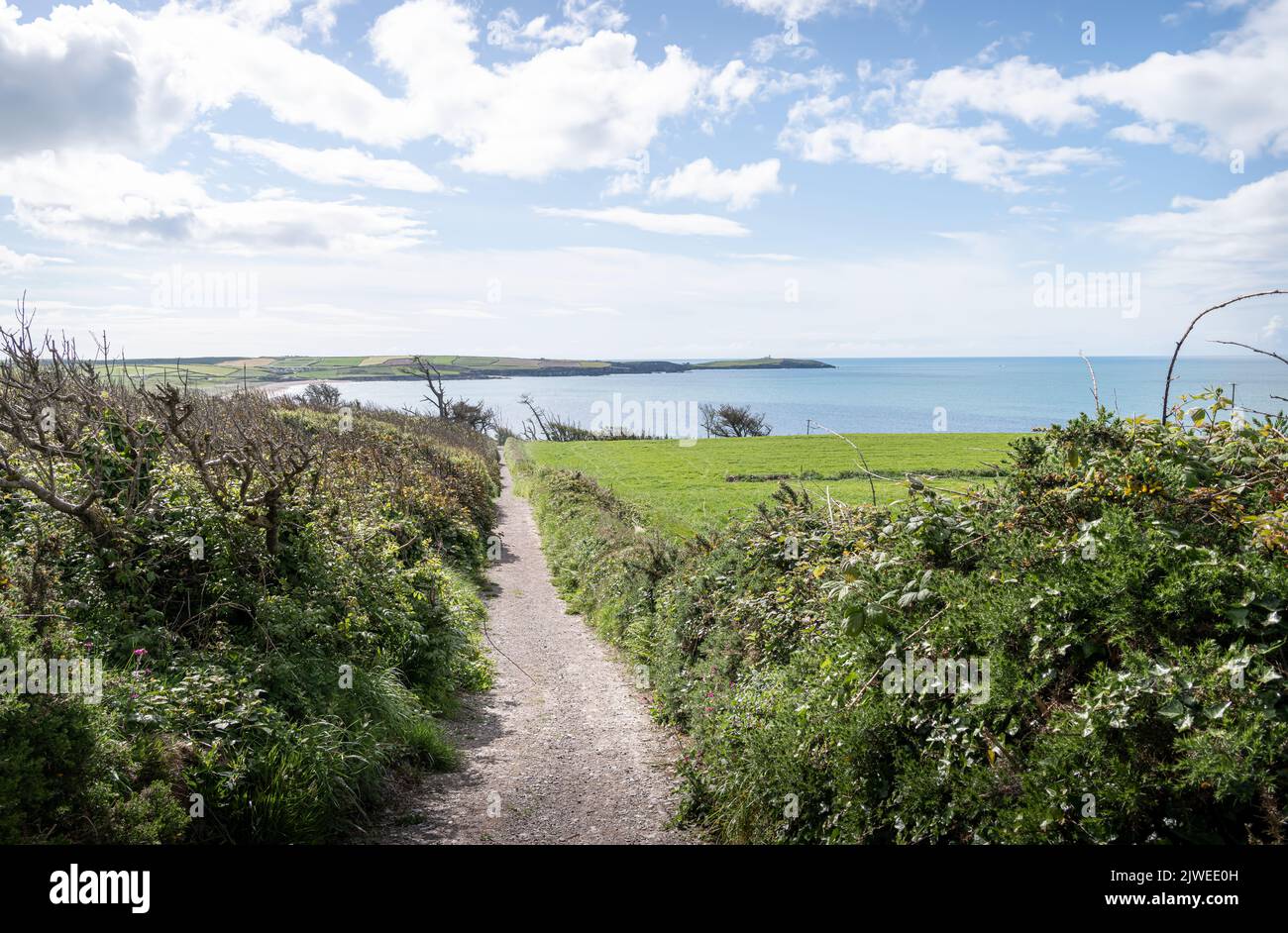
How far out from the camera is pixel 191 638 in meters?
6.28

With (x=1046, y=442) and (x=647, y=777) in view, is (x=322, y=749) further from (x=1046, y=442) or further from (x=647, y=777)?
(x=1046, y=442)

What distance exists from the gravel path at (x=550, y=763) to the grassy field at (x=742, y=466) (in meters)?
3.54

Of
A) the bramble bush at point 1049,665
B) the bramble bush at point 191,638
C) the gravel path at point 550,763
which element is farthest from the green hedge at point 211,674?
the bramble bush at point 1049,665

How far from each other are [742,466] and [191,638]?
98.4 feet

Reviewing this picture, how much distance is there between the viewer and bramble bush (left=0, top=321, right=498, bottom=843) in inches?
169

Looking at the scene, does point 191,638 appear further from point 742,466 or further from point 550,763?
point 742,466

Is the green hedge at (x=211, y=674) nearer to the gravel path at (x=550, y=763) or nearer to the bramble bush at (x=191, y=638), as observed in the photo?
the bramble bush at (x=191, y=638)

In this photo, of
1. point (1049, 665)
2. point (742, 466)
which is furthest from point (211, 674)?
point (742, 466)

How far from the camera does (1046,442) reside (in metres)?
5.52

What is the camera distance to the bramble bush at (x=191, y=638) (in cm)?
428

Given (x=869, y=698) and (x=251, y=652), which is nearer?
(x=869, y=698)
